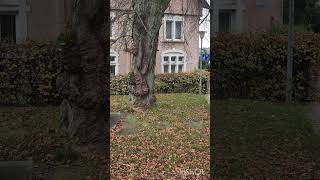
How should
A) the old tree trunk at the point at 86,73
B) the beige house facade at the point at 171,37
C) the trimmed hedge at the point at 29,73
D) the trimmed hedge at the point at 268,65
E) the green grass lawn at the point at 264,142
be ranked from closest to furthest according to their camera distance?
1. the beige house facade at the point at 171,37
2. the green grass lawn at the point at 264,142
3. the old tree trunk at the point at 86,73
4. the trimmed hedge at the point at 29,73
5. the trimmed hedge at the point at 268,65

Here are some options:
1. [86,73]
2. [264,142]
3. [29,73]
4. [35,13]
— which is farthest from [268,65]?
[35,13]

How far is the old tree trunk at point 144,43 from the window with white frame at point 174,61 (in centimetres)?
25

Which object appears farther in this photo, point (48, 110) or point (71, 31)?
point (48, 110)

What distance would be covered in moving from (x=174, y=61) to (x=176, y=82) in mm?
204

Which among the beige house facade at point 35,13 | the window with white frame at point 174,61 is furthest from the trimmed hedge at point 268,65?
the window with white frame at point 174,61

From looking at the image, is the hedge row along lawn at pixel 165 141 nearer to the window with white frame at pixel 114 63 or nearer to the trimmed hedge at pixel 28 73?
the window with white frame at pixel 114 63

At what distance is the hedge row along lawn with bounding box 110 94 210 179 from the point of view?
305cm

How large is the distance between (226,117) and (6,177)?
287cm

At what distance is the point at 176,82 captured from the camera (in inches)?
117

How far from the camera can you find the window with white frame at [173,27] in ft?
9.14

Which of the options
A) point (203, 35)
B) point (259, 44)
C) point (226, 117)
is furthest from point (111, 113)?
point (259, 44)

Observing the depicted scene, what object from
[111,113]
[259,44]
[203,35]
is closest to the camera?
[203,35]

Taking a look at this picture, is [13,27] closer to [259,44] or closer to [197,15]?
[197,15]

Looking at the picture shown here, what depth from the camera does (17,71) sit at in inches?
245
